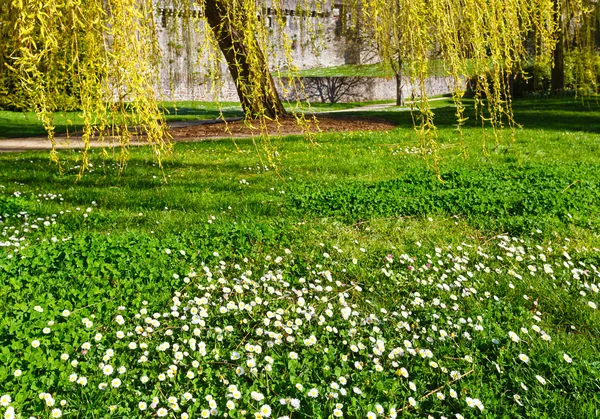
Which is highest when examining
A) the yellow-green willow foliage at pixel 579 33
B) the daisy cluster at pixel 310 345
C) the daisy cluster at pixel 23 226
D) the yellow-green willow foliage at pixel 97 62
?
the yellow-green willow foliage at pixel 579 33

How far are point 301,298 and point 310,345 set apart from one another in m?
0.39

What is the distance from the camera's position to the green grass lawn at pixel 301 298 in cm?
236

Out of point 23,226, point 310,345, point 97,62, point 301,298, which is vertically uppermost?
point 97,62

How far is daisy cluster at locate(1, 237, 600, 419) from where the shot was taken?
7.57 ft

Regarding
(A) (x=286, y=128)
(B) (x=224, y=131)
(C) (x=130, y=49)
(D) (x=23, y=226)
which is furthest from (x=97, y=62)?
(A) (x=286, y=128)

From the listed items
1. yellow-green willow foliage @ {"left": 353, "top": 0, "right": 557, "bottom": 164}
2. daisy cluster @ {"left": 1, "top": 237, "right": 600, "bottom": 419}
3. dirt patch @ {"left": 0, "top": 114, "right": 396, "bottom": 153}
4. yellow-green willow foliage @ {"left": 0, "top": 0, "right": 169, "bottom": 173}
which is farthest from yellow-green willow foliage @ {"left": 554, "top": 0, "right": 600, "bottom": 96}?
dirt patch @ {"left": 0, "top": 114, "right": 396, "bottom": 153}

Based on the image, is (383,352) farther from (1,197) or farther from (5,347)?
(1,197)

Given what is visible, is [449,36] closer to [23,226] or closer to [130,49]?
[130,49]

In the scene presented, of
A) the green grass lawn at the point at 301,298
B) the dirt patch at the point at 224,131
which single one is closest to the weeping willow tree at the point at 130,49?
the green grass lawn at the point at 301,298

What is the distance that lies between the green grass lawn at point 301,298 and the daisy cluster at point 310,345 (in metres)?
0.01

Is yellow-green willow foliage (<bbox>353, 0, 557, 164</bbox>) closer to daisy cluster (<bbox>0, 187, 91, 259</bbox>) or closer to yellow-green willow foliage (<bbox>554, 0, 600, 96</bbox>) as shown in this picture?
yellow-green willow foliage (<bbox>554, 0, 600, 96</bbox>)

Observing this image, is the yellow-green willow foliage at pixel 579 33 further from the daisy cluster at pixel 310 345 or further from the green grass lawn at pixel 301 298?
the daisy cluster at pixel 310 345

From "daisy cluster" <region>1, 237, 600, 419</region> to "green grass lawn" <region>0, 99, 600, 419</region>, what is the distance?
0.01 m

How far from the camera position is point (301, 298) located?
3084mm
